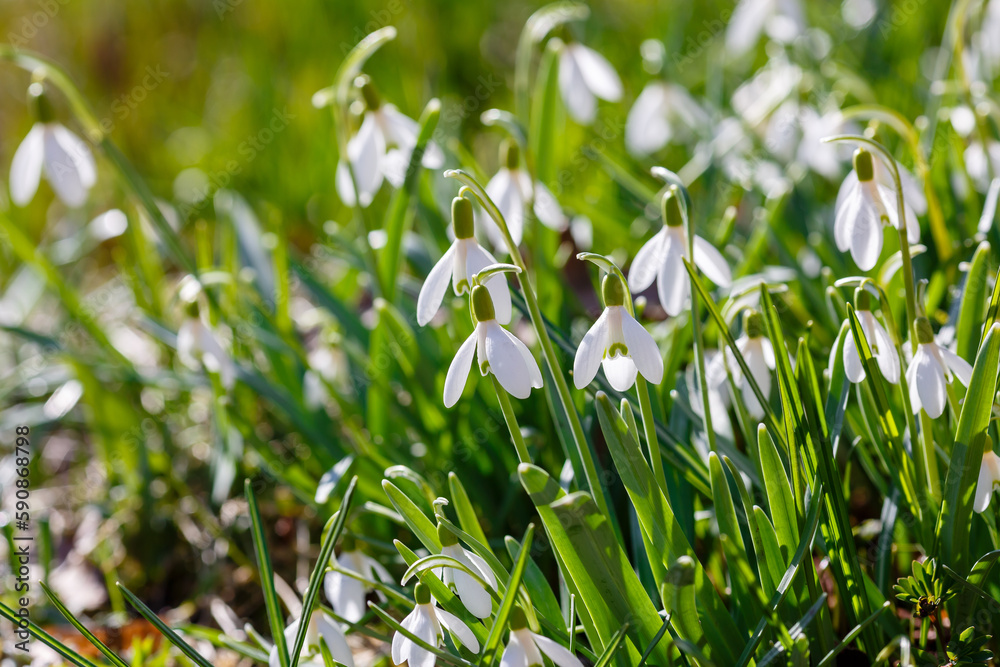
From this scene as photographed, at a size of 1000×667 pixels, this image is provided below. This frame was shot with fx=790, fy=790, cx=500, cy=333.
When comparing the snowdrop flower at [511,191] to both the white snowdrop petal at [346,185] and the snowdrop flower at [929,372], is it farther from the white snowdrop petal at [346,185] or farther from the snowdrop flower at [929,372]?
the snowdrop flower at [929,372]

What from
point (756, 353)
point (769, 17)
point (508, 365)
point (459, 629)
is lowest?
point (459, 629)

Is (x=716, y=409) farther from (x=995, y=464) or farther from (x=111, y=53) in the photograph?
(x=111, y=53)

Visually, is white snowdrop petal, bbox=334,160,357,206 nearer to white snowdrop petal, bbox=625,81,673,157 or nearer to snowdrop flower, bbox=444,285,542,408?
snowdrop flower, bbox=444,285,542,408

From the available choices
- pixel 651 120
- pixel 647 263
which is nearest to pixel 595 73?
pixel 651 120

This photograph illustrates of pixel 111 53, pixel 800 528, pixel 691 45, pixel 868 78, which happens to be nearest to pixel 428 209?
pixel 800 528

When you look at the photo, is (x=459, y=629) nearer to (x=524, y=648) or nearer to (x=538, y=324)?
(x=524, y=648)

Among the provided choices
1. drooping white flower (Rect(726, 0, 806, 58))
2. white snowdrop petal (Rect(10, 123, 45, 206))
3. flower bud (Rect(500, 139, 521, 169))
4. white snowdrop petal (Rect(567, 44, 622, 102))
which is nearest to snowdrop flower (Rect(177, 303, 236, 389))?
white snowdrop petal (Rect(10, 123, 45, 206))
